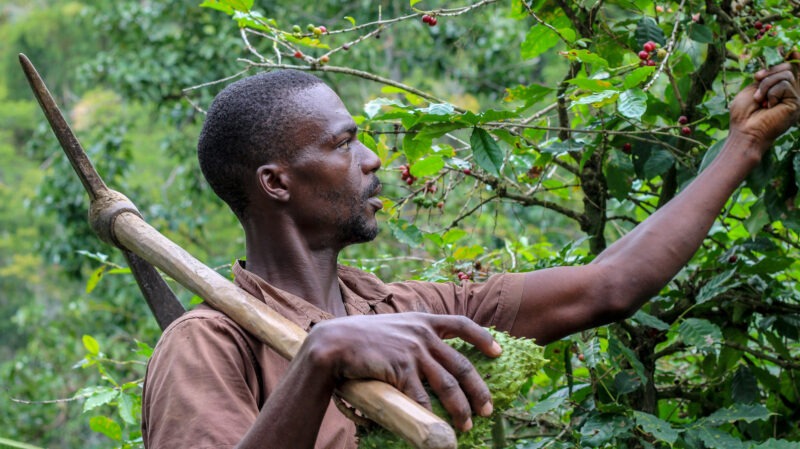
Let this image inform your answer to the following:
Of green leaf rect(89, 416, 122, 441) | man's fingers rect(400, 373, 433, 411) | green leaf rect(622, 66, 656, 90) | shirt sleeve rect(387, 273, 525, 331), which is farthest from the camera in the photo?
green leaf rect(89, 416, 122, 441)

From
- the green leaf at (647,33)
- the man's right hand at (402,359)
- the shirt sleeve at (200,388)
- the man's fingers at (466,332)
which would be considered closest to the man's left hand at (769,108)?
the green leaf at (647,33)

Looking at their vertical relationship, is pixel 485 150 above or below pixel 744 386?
above

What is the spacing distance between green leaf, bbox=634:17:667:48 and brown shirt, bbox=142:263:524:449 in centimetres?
95

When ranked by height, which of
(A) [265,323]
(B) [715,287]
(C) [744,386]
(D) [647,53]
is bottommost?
(C) [744,386]

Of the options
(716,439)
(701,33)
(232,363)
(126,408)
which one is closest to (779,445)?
(716,439)

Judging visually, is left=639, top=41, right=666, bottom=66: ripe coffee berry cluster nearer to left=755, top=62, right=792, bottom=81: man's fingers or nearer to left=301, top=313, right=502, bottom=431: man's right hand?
left=755, top=62, right=792, bottom=81: man's fingers

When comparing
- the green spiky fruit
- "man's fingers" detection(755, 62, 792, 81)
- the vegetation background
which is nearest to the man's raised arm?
"man's fingers" detection(755, 62, 792, 81)

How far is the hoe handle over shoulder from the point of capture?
1.27m

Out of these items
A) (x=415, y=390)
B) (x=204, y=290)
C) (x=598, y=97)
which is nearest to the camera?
(x=415, y=390)

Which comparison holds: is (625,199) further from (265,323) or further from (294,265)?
(265,323)

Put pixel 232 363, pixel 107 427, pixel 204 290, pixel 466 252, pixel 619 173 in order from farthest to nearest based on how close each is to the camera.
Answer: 1. pixel 466 252
2. pixel 107 427
3. pixel 619 173
4. pixel 204 290
5. pixel 232 363

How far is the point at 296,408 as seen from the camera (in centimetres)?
140

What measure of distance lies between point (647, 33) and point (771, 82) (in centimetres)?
60

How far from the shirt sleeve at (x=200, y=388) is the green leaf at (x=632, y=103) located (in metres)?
1.12
